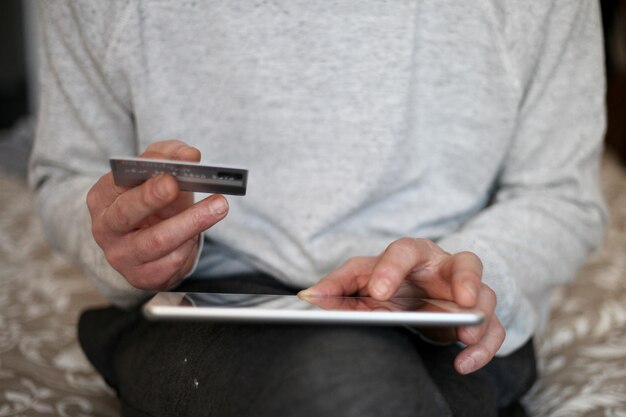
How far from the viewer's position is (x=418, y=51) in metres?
0.76

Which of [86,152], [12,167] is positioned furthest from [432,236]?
[12,167]

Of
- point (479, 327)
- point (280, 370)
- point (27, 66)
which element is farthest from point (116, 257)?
point (27, 66)

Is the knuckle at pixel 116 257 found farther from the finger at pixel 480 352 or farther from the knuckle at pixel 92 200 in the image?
the finger at pixel 480 352

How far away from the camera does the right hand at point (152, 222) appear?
53cm

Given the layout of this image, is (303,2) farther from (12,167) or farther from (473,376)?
(12,167)

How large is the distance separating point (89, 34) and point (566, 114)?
514 millimetres

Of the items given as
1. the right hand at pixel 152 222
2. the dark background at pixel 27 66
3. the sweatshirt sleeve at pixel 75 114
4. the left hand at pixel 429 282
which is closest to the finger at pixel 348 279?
the left hand at pixel 429 282

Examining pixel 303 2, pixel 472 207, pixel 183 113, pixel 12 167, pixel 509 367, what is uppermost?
pixel 303 2

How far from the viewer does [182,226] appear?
0.54 metres

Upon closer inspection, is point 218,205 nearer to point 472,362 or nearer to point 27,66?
point 472,362

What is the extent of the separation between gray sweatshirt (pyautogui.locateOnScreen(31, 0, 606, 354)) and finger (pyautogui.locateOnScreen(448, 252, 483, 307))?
147 millimetres

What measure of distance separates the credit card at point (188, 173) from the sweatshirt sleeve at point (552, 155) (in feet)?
0.97

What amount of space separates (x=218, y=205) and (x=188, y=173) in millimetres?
36

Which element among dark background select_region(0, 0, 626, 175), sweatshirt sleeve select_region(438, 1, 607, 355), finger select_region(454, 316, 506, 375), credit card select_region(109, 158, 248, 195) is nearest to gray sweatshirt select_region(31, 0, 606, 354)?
sweatshirt sleeve select_region(438, 1, 607, 355)
